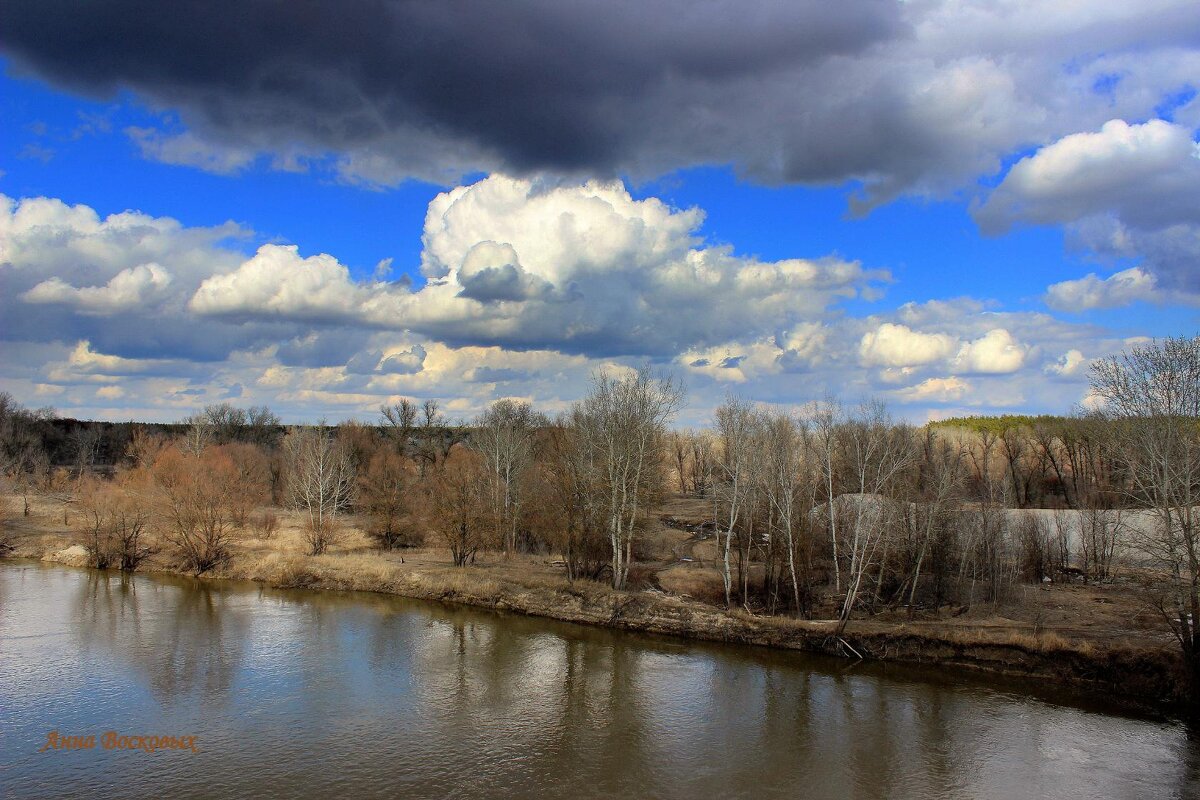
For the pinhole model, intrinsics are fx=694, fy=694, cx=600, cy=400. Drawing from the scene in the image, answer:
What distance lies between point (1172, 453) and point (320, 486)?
50.5 m

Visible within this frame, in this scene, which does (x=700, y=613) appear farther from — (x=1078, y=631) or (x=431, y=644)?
(x=1078, y=631)

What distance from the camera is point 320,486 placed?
5253 cm

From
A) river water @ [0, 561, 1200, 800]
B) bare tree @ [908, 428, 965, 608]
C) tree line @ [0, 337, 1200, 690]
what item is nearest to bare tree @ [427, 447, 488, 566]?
tree line @ [0, 337, 1200, 690]

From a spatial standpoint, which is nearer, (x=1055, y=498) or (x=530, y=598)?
(x=530, y=598)

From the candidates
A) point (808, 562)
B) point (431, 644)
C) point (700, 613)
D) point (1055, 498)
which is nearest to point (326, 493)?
point (431, 644)

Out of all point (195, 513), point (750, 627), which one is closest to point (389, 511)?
point (195, 513)

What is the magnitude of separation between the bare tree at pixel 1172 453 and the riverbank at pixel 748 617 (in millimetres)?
2566

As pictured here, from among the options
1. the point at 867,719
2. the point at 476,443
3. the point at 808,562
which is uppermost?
the point at 476,443

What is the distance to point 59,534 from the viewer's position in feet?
175

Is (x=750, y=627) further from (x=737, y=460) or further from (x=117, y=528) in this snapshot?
(x=117, y=528)

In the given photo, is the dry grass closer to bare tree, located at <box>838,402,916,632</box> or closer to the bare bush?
bare tree, located at <box>838,402,916,632</box>

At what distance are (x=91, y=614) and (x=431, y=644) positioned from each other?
17.8 m

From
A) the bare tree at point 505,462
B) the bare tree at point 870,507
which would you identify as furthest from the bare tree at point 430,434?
the bare tree at point 870,507

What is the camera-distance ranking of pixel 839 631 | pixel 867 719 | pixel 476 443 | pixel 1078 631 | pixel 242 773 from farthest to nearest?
pixel 476 443 < pixel 839 631 < pixel 1078 631 < pixel 867 719 < pixel 242 773
